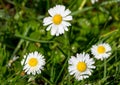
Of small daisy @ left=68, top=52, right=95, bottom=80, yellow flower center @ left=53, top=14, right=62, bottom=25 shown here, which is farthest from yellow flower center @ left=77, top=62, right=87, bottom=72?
yellow flower center @ left=53, top=14, right=62, bottom=25

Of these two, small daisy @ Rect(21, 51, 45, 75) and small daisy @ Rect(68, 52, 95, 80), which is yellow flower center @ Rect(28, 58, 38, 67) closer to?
small daisy @ Rect(21, 51, 45, 75)

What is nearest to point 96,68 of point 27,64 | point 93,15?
point 27,64

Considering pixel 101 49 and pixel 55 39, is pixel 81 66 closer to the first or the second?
pixel 101 49

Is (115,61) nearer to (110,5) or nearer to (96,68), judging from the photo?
(96,68)

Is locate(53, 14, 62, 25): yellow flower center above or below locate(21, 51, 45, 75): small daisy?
above

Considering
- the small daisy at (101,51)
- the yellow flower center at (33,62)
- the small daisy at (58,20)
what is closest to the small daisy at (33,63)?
the yellow flower center at (33,62)
